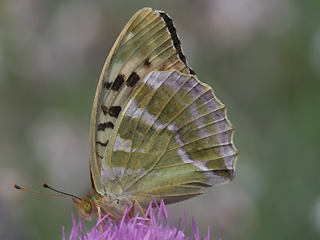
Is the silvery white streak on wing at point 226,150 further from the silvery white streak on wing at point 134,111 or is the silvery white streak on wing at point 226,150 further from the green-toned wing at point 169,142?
the silvery white streak on wing at point 134,111

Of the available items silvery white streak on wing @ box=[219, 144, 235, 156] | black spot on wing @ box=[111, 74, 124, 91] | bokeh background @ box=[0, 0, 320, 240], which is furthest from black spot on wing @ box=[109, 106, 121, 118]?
bokeh background @ box=[0, 0, 320, 240]

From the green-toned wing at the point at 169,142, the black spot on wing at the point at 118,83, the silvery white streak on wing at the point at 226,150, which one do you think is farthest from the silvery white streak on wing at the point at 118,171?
the silvery white streak on wing at the point at 226,150

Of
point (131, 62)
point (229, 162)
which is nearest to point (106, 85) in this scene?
point (131, 62)

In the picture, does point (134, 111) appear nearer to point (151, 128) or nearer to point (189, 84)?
point (151, 128)

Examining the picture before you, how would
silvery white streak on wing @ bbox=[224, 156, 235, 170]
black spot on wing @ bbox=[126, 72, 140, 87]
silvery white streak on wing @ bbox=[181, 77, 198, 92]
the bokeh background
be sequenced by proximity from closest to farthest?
1. silvery white streak on wing @ bbox=[224, 156, 235, 170]
2. silvery white streak on wing @ bbox=[181, 77, 198, 92]
3. black spot on wing @ bbox=[126, 72, 140, 87]
4. the bokeh background

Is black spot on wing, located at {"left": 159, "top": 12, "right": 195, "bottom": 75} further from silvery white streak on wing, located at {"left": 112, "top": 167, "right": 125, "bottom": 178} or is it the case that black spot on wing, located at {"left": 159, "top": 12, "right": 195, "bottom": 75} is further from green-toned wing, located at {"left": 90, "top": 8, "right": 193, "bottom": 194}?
silvery white streak on wing, located at {"left": 112, "top": 167, "right": 125, "bottom": 178}

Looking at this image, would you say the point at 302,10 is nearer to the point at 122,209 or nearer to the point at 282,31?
the point at 282,31

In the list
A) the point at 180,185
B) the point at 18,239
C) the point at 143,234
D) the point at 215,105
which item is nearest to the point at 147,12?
the point at 215,105
